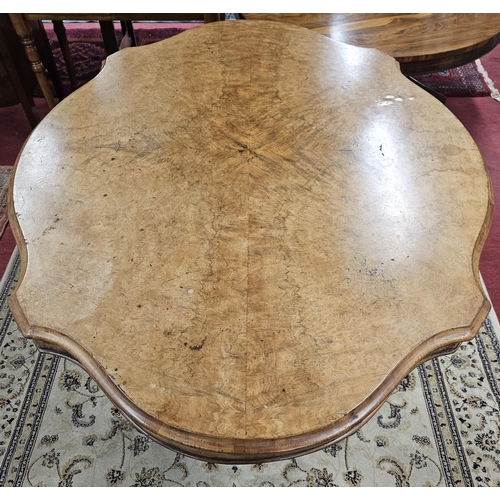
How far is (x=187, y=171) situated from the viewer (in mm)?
991

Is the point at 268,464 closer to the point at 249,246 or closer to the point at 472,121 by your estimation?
the point at 249,246

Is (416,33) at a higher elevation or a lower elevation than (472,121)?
higher

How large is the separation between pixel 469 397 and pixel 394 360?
2.36 ft

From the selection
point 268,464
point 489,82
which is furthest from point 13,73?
point 489,82

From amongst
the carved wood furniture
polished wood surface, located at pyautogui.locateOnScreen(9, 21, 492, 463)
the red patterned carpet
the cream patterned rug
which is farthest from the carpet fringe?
the carved wood furniture

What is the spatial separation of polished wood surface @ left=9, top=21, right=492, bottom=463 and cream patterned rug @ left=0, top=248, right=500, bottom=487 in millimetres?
533

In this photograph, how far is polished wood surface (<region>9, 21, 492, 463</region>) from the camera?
69 cm

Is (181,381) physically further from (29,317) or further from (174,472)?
(174,472)

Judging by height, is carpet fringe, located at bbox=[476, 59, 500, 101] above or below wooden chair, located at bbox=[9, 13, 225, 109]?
below

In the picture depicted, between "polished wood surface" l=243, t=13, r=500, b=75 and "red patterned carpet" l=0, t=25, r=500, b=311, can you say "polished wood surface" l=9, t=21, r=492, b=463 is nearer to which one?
"polished wood surface" l=243, t=13, r=500, b=75

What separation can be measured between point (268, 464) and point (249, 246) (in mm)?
605

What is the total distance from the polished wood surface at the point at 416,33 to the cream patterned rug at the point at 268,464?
0.93 metres

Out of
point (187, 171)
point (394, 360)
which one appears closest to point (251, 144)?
point (187, 171)

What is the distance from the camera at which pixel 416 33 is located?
163 centimetres
